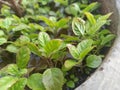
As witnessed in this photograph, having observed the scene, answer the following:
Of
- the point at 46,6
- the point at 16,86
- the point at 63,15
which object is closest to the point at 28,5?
the point at 46,6

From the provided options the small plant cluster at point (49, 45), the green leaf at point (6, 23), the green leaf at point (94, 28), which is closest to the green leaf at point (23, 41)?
the small plant cluster at point (49, 45)

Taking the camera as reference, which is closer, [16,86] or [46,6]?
[16,86]

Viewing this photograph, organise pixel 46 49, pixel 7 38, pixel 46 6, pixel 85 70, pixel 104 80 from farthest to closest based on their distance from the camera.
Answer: pixel 46 6 → pixel 7 38 → pixel 85 70 → pixel 46 49 → pixel 104 80

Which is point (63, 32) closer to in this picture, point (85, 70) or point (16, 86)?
point (85, 70)

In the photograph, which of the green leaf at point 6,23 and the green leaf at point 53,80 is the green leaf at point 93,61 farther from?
the green leaf at point 6,23

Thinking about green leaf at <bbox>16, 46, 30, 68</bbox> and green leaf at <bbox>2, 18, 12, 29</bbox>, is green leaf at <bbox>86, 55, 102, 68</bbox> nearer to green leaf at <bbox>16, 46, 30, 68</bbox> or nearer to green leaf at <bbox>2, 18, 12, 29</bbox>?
green leaf at <bbox>16, 46, 30, 68</bbox>

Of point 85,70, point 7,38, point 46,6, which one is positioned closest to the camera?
point 85,70

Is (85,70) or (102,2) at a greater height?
(102,2)
